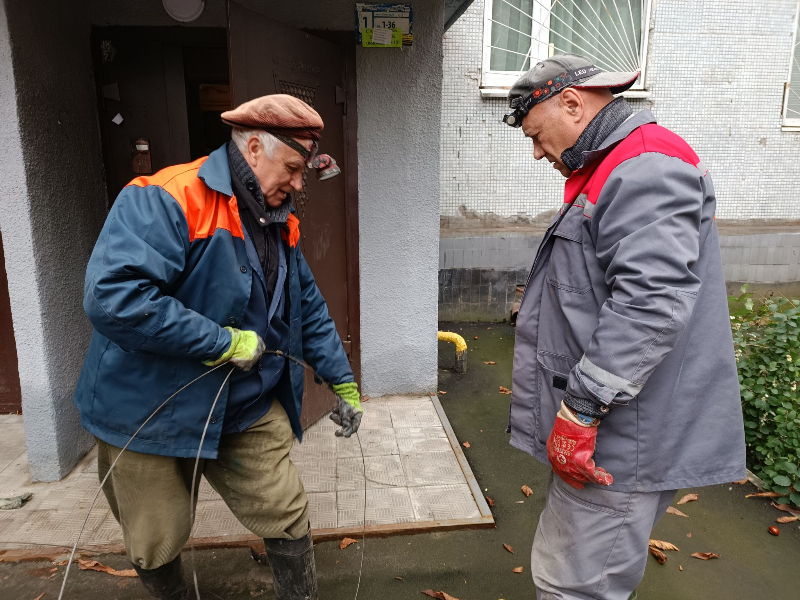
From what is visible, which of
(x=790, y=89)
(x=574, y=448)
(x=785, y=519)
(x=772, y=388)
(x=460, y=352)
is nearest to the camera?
(x=574, y=448)

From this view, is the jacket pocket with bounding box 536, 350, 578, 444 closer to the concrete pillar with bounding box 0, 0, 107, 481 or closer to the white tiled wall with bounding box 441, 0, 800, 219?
the concrete pillar with bounding box 0, 0, 107, 481

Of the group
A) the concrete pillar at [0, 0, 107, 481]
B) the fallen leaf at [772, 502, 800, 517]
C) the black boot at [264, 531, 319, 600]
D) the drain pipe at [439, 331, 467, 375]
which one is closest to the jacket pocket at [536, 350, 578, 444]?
the black boot at [264, 531, 319, 600]

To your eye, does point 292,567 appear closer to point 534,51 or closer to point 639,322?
point 639,322

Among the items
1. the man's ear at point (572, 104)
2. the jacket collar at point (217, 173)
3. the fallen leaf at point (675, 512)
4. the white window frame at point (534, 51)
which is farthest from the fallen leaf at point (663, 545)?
the white window frame at point (534, 51)

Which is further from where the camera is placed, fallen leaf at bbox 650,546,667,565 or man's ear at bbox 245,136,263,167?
fallen leaf at bbox 650,546,667,565

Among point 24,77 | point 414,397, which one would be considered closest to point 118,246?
point 24,77

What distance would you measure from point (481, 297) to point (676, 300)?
5.76 metres

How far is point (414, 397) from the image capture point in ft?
15.9

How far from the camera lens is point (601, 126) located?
1.83 m

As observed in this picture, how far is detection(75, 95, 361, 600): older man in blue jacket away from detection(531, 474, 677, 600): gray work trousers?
1.05m

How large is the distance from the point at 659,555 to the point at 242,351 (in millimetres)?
2369

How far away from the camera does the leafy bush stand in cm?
333

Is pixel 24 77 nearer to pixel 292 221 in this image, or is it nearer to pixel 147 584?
pixel 292 221

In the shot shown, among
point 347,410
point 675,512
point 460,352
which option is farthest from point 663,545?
point 460,352
